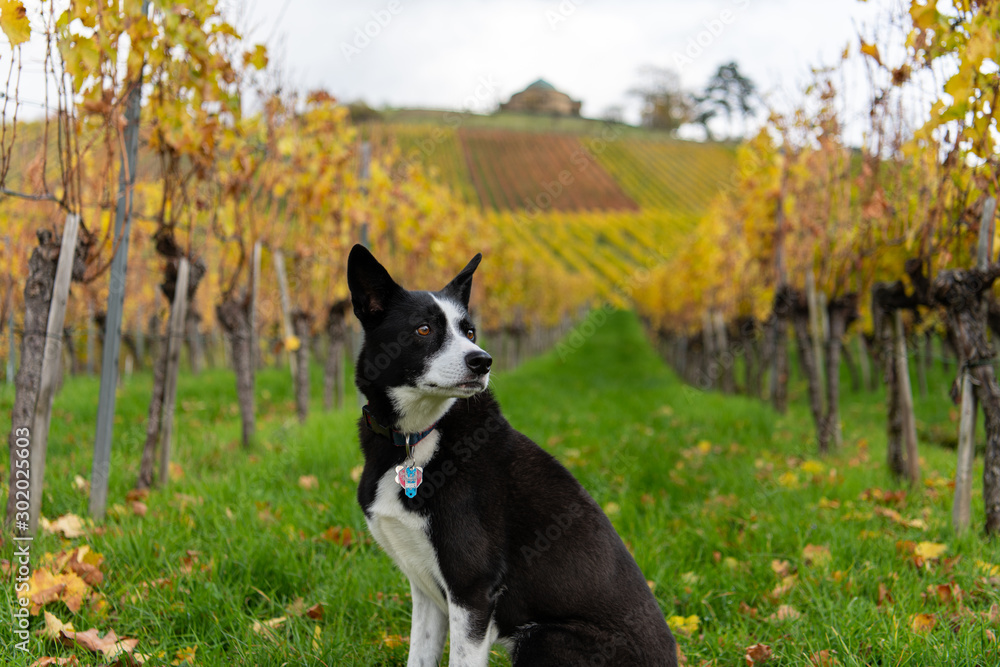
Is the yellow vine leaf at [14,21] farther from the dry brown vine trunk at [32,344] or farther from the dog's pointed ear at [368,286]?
the dog's pointed ear at [368,286]

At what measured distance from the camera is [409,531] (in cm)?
246

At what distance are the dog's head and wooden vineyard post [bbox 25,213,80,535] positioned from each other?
2.49 m

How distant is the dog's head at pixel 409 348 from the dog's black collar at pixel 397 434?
4 centimetres

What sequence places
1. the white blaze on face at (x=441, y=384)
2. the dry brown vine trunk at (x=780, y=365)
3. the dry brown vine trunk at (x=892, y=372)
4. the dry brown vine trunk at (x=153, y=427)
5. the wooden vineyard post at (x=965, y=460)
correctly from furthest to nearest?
the dry brown vine trunk at (x=780, y=365) < the dry brown vine trunk at (x=892, y=372) < the dry brown vine trunk at (x=153, y=427) < the wooden vineyard post at (x=965, y=460) < the white blaze on face at (x=441, y=384)

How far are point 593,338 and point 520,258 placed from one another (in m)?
14.3

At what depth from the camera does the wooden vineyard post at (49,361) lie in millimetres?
3799

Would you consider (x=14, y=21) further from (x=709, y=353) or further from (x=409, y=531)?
(x=709, y=353)

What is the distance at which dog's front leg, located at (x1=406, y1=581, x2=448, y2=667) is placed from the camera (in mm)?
2627

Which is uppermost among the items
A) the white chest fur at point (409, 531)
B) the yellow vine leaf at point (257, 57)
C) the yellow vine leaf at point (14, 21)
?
the yellow vine leaf at point (257, 57)

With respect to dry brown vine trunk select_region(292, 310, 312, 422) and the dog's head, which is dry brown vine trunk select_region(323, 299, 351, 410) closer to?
dry brown vine trunk select_region(292, 310, 312, 422)

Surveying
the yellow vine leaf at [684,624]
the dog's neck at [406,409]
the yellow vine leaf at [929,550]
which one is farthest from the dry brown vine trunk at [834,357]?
the dog's neck at [406,409]

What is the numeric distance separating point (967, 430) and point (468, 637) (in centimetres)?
404

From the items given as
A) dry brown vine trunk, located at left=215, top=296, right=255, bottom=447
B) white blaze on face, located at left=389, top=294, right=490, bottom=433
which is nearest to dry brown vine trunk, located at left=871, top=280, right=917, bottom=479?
white blaze on face, located at left=389, top=294, right=490, bottom=433

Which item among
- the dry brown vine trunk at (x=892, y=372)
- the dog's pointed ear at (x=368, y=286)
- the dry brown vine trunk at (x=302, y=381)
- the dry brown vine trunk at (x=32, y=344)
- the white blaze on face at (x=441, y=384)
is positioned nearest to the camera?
→ the white blaze on face at (x=441, y=384)
